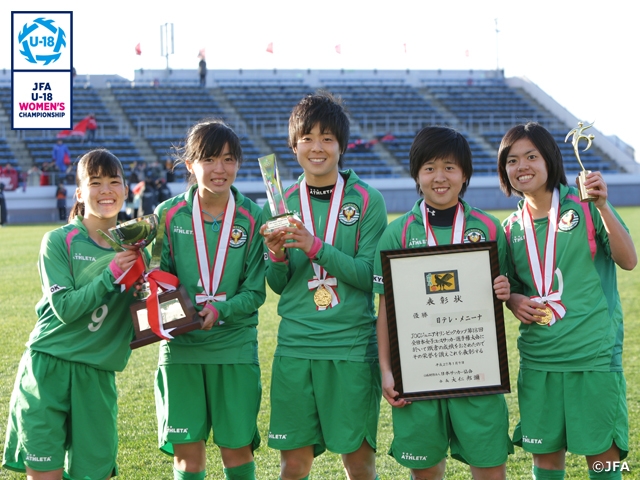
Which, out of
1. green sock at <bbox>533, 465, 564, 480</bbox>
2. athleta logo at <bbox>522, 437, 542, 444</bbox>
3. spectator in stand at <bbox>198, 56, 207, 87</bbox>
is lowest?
green sock at <bbox>533, 465, 564, 480</bbox>

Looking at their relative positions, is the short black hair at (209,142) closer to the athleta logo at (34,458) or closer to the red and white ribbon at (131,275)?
the red and white ribbon at (131,275)

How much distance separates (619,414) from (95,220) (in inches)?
88.5

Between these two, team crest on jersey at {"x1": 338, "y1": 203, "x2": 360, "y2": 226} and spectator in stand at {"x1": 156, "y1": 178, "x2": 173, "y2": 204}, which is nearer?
team crest on jersey at {"x1": 338, "y1": 203, "x2": 360, "y2": 226}

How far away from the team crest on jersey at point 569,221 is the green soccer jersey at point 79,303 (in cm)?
178

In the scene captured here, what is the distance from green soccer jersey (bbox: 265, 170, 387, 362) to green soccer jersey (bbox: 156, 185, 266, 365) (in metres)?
0.16

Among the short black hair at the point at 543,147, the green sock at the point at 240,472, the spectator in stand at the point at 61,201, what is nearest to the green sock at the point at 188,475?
the green sock at the point at 240,472

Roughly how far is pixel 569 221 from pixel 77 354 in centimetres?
204

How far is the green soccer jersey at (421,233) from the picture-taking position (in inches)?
119

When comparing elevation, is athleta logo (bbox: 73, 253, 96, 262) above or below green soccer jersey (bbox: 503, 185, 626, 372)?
above

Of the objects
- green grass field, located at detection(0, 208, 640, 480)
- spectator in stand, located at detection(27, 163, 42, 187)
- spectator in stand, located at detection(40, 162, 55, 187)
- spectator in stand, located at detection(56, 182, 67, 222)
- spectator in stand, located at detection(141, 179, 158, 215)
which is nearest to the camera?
green grass field, located at detection(0, 208, 640, 480)

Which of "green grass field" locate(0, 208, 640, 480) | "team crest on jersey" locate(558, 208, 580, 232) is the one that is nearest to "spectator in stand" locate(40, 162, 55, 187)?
"green grass field" locate(0, 208, 640, 480)

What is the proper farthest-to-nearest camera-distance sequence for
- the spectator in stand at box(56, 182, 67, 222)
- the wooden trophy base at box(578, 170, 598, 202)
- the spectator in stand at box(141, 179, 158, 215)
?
the spectator in stand at box(56, 182, 67, 222) → the spectator in stand at box(141, 179, 158, 215) → the wooden trophy base at box(578, 170, 598, 202)

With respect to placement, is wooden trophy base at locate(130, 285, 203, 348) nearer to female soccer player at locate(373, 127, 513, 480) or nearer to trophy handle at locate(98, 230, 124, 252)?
trophy handle at locate(98, 230, 124, 252)

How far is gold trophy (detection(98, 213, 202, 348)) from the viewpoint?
2.95 metres
